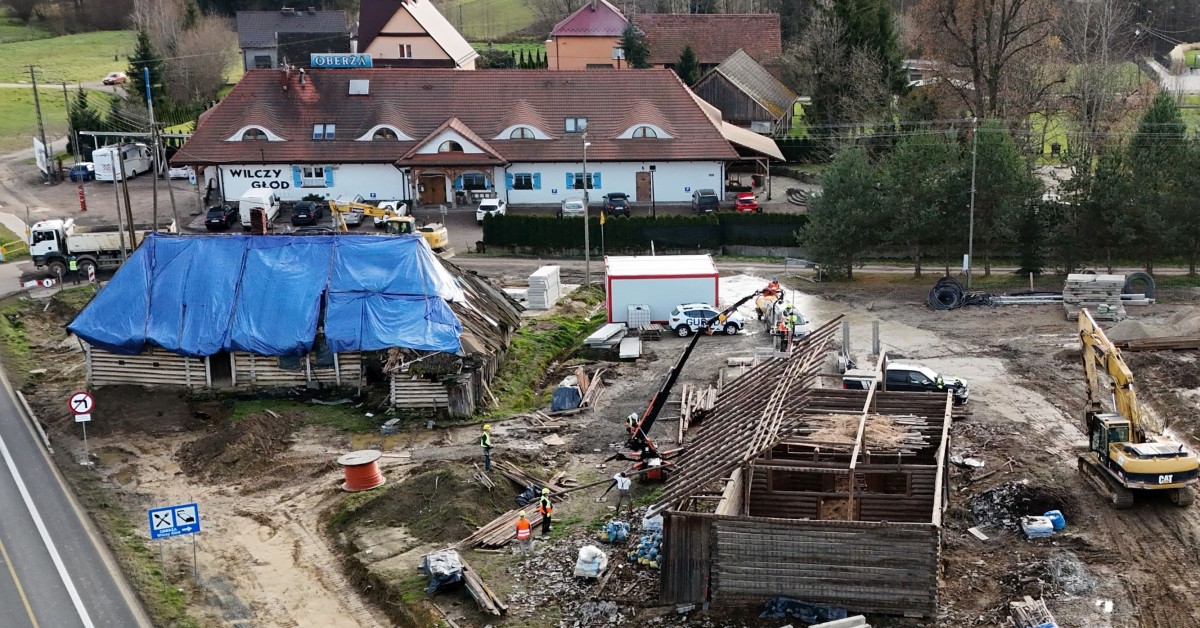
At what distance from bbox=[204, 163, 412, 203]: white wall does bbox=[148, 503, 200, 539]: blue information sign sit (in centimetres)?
4126

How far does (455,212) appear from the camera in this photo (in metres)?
66.0

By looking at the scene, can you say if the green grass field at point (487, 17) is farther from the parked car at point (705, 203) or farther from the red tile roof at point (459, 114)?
the parked car at point (705, 203)

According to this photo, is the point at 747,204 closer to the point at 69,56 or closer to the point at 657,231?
the point at 657,231

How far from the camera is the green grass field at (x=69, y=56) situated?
10344 cm

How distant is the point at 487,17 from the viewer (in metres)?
128

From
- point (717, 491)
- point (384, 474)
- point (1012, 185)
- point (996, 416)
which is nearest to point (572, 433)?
point (384, 474)

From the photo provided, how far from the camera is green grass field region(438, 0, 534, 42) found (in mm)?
123600

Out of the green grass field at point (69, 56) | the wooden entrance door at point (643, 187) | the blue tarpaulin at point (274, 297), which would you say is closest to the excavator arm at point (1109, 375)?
the blue tarpaulin at point (274, 297)

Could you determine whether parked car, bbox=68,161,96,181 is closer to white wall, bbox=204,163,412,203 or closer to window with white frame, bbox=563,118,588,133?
white wall, bbox=204,163,412,203

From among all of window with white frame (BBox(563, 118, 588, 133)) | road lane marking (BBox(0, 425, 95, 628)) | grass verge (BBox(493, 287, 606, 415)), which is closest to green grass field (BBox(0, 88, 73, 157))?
window with white frame (BBox(563, 118, 588, 133))

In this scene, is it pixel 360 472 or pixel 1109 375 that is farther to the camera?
pixel 360 472

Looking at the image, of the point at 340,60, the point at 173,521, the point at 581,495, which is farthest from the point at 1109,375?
the point at 340,60

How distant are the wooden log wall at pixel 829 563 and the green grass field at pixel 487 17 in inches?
4032

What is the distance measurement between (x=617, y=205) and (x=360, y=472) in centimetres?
3353
